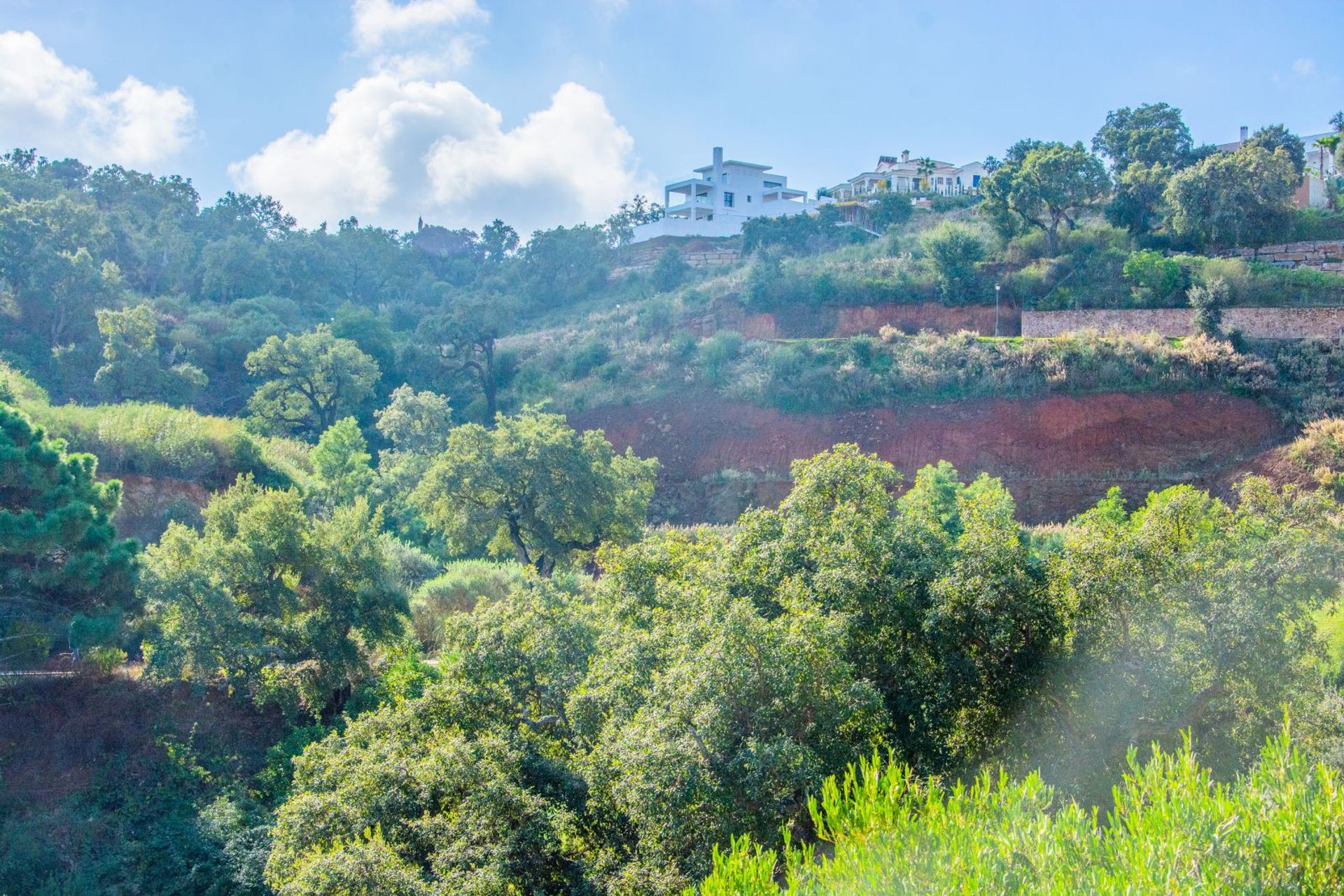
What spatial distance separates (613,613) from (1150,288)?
101ft

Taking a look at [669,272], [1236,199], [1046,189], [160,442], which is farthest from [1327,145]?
[160,442]

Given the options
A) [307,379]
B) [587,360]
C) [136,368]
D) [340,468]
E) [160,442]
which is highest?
[136,368]

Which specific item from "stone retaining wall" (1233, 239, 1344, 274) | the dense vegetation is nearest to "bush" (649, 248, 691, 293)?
the dense vegetation

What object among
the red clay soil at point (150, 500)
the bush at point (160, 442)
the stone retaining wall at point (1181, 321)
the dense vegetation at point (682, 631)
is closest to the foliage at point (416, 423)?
the dense vegetation at point (682, 631)

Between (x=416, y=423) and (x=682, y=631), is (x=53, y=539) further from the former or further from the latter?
(x=416, y=423)

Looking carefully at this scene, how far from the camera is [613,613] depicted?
50.9 feet

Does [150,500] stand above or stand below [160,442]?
below

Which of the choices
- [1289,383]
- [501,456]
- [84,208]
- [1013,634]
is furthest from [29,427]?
[1289,383]

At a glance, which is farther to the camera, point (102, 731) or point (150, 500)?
point (150, 500)

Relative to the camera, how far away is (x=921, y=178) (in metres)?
69.1

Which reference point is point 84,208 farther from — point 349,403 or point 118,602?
point 118,602

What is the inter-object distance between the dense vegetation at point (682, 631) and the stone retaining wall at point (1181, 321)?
882 millimetres

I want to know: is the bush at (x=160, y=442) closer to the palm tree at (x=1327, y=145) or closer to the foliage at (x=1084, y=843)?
the foliage at (x=1084, y=843)

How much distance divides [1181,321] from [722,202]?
113 feet
